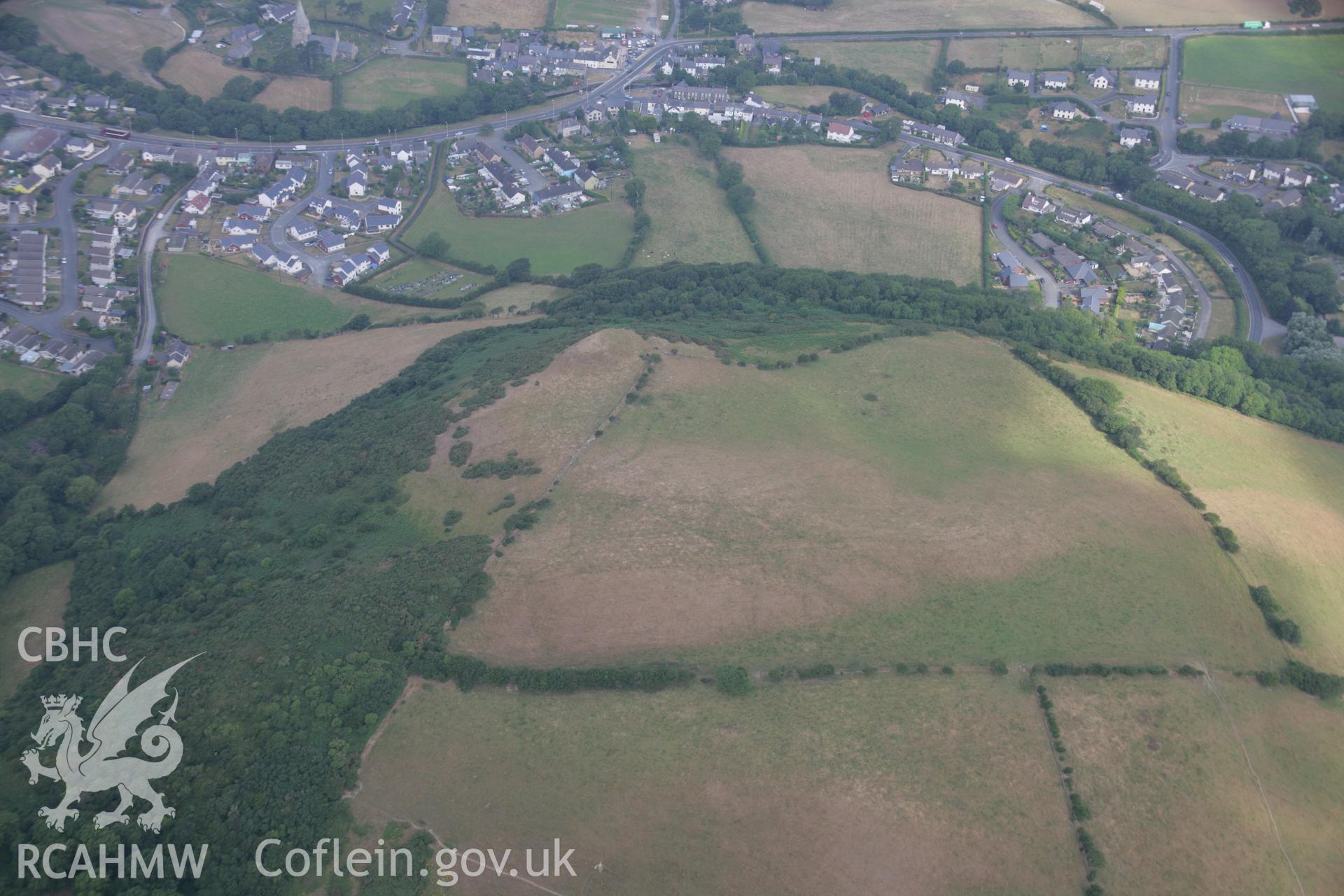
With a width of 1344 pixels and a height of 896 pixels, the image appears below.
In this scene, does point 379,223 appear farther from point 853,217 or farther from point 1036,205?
point 1036,205

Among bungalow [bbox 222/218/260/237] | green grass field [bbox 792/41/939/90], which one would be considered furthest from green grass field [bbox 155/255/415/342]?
green grass field [bbox 792/41/939/90]

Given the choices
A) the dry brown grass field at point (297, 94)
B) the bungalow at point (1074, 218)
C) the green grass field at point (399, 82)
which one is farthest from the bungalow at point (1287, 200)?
the dry brown grass field at point (297, 94)

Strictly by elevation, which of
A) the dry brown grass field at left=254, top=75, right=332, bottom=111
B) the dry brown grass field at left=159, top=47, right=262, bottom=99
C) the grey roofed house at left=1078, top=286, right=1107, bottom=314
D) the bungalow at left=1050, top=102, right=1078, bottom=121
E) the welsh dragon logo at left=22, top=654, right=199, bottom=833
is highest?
the dry brown grass field at left=159, top=47, right=262, bottom=99

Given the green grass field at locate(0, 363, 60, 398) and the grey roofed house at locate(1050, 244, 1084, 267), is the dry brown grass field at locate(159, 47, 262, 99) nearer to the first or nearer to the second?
the green grass field at locate(0, 363, 60, 398)

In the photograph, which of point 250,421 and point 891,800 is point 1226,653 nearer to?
point 891,800

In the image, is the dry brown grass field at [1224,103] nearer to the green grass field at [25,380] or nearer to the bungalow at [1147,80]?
the bungalow at [1147,80]

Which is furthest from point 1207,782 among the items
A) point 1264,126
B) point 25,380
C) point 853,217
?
point 1264,126

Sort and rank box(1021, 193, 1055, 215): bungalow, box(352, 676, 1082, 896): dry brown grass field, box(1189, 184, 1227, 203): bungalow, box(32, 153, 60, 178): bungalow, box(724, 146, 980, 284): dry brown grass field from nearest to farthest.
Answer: box(352, 676, 1082, 896): dry brown grass field < box(724, 146, 980, 284): dry brown grass field < box(32, 153, 60, 178): bungalow < box(1021, 193, 1055, 215): bungalow < box(1189, 184, 1227, 203): bungalow
